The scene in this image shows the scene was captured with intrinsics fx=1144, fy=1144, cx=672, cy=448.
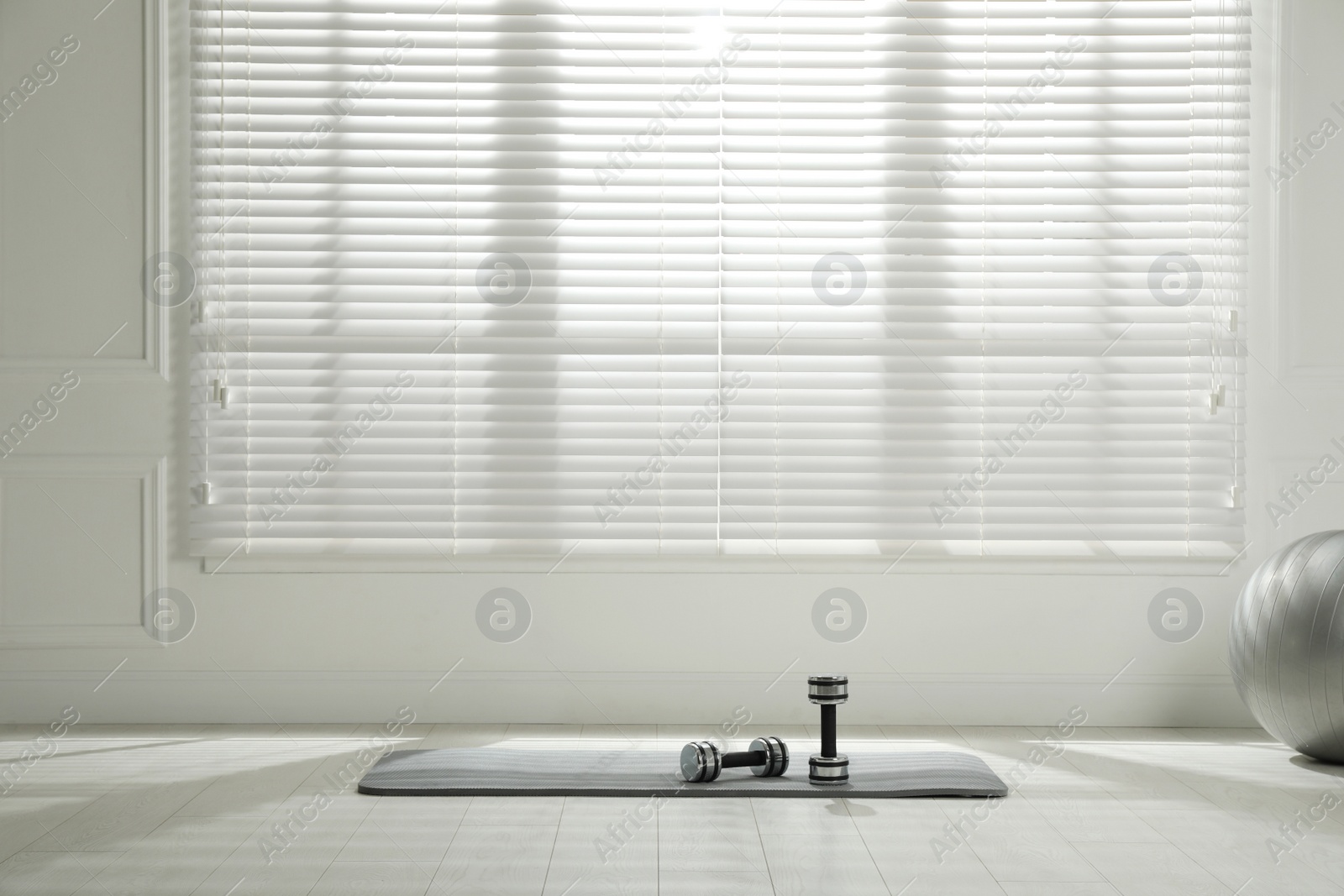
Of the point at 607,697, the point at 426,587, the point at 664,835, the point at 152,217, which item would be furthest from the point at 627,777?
the point at 152,217

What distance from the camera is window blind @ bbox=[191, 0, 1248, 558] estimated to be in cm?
354

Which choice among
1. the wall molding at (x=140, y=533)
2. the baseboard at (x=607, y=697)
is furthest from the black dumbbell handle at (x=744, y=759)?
the wall molding at (x=140, y=533)

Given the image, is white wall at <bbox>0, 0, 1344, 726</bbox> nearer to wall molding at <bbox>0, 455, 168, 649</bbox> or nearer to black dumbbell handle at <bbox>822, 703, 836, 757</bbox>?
wall molding at <bbox>0, 455, 168, 649</bbox>

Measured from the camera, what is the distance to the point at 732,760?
2770 millimetres

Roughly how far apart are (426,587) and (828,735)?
139 centimetres

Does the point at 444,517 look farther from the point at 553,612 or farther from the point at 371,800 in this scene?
the point at 371,800

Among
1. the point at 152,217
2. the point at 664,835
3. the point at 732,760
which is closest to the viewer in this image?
the point at 664,835

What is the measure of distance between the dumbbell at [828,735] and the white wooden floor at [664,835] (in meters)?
0.12

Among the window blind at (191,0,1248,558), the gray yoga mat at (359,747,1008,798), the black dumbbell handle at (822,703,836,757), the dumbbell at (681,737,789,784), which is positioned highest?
the window blind at (191,0,1248,558)

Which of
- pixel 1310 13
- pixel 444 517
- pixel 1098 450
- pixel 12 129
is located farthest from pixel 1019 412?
pixel 12 129

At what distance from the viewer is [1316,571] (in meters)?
2.90

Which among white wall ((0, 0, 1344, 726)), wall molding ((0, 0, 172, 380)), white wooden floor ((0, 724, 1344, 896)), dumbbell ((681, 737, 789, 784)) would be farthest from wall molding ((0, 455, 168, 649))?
dumbbell ((681, 737, 789, 784))

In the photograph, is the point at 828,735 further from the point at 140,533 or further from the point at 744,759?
the point at 140,533

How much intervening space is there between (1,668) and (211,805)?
52.8 inches
